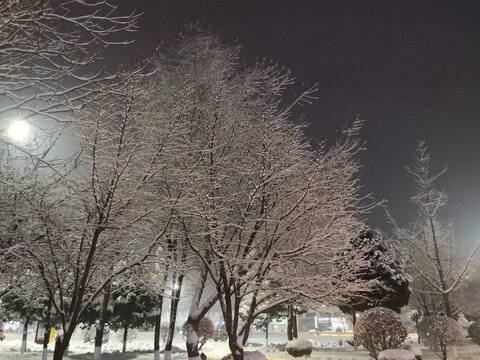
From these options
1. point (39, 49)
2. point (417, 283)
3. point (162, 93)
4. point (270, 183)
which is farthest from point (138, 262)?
point (417, 283)

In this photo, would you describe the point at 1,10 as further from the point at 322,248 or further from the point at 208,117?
the point at 322,248

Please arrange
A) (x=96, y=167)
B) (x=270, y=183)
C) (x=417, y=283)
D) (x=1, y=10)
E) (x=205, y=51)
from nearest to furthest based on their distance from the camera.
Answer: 1. (x=1, y=10)
2. (x=96, y=167)
3. (x=270, y=183)
4. (x=205, y=51)
5. (x=417, y=283)

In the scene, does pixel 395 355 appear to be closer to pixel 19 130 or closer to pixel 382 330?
pixel 382 330

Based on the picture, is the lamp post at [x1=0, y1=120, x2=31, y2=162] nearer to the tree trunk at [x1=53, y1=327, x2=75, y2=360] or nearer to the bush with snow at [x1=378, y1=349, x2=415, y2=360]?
A: the tree trunk at [x1=53, y1=327, x2=75, y2=360]

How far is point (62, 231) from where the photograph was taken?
7074 mm

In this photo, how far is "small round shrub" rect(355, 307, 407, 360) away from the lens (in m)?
13.8

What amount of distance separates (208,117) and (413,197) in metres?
15.2

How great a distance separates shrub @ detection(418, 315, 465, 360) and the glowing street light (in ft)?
55.8

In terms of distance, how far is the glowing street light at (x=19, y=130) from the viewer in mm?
6198

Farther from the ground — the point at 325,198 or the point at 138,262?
the point at 325,198

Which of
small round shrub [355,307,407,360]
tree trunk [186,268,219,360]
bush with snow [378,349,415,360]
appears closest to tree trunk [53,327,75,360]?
tree trunk [186,268,219,360]

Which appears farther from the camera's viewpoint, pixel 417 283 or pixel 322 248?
pixel 417 283

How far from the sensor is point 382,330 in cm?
1379

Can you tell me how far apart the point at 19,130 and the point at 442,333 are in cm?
1716
